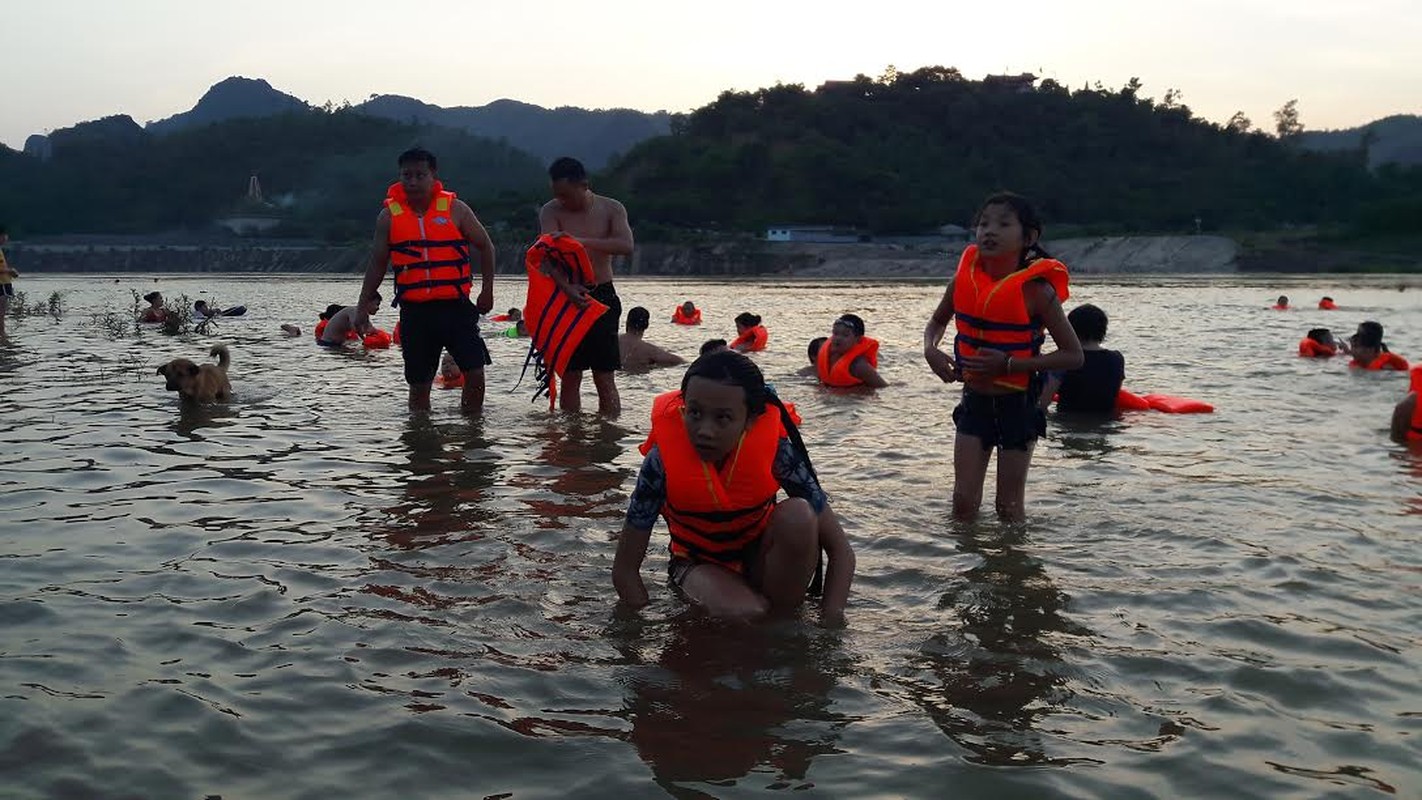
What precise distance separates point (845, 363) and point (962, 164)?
330ft

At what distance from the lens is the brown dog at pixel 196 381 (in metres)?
9.31

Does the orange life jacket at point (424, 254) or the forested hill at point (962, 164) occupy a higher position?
the forested hill at point (962, 164)

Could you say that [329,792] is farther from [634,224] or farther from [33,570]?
[634,224]

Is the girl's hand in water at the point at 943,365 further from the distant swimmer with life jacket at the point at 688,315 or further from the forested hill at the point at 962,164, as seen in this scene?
the forested hill at the point at 962,164

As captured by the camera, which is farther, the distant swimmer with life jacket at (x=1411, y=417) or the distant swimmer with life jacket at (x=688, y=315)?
the distant swimmer with life jacket at (x=688, y=315)

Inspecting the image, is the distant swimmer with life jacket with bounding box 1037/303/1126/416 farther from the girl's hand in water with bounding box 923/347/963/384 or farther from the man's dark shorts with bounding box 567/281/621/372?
the girl's hand in water with bounding box 923/347/963/384

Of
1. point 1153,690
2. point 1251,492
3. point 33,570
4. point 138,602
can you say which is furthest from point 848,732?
point 1251,492

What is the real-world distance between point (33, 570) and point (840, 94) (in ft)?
404

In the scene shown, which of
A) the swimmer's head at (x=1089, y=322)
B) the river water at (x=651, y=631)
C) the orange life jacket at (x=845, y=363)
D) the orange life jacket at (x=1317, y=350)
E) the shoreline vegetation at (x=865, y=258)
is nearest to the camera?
the river water at (x=651, y=631)

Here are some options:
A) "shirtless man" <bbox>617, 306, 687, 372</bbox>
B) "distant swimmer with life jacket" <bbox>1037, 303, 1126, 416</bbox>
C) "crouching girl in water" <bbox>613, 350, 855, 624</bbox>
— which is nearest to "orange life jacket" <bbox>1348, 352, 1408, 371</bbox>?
"distant swimmer with life jacket" <bbox>1037, 303, 1126, 416</bbox>

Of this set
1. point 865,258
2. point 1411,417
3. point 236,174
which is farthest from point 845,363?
point 236,174

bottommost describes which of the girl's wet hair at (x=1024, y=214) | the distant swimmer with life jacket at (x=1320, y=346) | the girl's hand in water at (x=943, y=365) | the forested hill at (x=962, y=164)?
the distant swimmer with life jacket at (x=1320, y=346)

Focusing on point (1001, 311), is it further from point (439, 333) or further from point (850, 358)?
point (850, 358)

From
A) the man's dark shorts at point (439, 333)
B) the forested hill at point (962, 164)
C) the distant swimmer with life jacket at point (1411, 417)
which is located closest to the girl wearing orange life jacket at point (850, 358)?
the man's dark shorts at point (439, 333)
